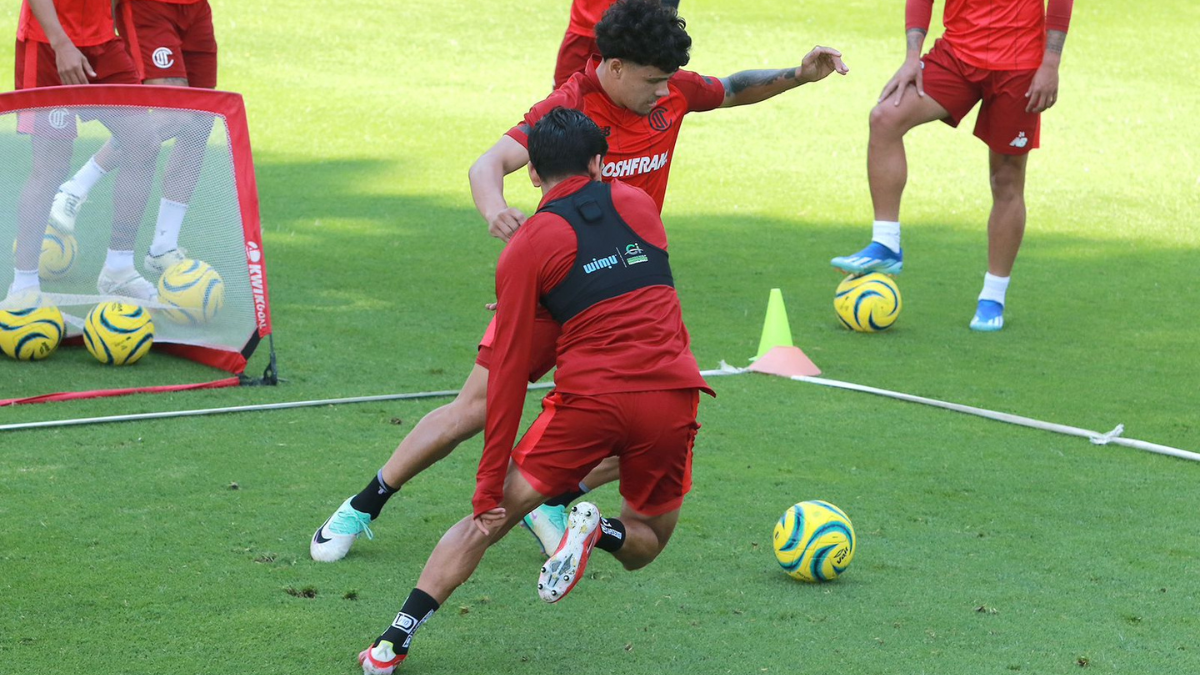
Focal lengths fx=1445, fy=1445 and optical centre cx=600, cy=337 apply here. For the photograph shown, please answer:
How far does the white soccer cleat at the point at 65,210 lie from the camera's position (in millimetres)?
6621

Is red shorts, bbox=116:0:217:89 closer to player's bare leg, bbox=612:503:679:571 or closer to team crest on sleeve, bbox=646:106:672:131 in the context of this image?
team crest on sleeve, bbox=646:106:672:131

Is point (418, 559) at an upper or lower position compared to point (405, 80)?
upper

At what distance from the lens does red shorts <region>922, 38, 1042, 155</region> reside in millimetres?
7910

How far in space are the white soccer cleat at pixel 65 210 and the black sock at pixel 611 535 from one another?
3724 millimetres

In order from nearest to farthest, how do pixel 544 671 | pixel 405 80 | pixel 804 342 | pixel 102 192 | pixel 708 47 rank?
pixel 544 671, pixel 102 192, pixel 804 342, pixel 405 80, pixel 708 47

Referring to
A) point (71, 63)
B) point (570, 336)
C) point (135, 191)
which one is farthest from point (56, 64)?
point (570, 336)

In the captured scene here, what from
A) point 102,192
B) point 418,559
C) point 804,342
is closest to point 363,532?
point 418,559

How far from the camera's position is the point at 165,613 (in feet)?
13.5

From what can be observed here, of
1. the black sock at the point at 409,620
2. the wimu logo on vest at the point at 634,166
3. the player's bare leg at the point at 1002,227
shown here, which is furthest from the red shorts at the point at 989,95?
the black sock at the point at 409,620

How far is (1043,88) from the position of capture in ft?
25.6

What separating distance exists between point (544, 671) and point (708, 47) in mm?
16044

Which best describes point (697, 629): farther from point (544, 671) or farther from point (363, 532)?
point (363, 532)

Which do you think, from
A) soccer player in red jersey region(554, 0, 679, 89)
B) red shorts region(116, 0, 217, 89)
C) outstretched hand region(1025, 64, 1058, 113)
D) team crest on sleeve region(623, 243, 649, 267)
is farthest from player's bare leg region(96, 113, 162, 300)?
outstretched hand region(1025, 64, 1058, 113)

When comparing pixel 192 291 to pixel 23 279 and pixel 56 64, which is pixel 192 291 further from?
pixel 56 64
